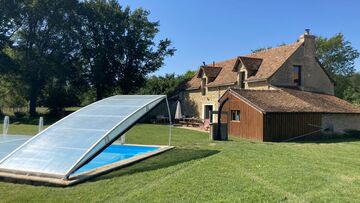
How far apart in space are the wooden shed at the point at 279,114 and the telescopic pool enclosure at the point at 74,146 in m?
8.20

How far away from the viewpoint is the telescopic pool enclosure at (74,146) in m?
8.62

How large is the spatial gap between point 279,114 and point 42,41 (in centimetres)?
2948

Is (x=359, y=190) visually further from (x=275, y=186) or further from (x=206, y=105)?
(x=206, y=105)

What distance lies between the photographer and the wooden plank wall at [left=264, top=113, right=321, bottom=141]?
19.4 m

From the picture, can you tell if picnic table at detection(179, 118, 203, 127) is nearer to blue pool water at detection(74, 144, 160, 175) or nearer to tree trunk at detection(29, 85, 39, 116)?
blue pool water at detection(74, 144, 160, 175)

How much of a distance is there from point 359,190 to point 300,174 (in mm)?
1685

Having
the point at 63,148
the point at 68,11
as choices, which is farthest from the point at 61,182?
the point at 68,11

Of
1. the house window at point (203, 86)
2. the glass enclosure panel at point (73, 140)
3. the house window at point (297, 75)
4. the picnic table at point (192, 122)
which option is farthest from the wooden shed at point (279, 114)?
the house window at point (203, 86)

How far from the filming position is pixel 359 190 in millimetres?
7578

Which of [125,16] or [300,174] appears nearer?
[300,174]

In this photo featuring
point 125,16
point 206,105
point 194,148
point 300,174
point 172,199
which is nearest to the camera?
point 172,199

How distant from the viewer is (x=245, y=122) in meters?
20.8

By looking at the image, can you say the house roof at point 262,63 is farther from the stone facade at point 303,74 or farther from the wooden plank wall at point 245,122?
the wooden plank wall at point 245,122

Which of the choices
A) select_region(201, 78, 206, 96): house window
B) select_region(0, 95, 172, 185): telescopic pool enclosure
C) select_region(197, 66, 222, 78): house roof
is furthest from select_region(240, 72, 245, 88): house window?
select_region(0, 95, 172, 185): telescopic pool enclosure
